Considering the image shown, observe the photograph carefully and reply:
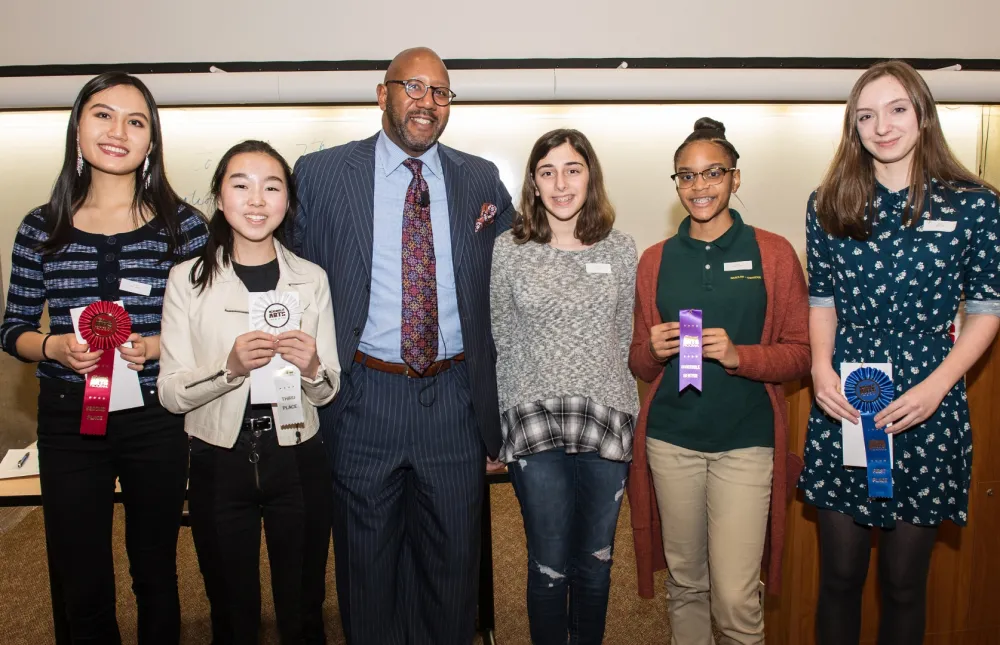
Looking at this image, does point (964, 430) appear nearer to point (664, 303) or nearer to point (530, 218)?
point (664, 303)

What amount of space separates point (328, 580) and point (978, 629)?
2777 mm

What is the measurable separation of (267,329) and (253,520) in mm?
Result: 535

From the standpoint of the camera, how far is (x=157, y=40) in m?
3.91

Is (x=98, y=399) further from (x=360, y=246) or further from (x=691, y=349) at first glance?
(x=691, y=349)

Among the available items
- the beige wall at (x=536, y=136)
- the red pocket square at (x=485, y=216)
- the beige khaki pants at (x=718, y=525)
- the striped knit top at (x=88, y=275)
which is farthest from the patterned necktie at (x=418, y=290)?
the beige wall at (x=536, y=136)

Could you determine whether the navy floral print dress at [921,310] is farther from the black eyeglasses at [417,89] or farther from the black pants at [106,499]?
the black pants at [106,499]

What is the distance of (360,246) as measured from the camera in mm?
2094

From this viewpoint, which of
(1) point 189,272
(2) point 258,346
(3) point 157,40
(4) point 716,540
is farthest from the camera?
(3) point 157,40

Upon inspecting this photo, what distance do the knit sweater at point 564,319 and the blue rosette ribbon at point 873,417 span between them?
620 mm

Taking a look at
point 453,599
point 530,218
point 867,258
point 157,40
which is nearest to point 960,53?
point 867,258

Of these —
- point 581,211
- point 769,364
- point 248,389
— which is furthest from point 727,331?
point 248,389

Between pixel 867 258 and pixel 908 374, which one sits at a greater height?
pixel 867 258

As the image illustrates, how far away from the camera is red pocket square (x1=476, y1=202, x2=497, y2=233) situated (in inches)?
88.0

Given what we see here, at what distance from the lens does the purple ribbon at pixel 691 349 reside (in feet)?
6.41
